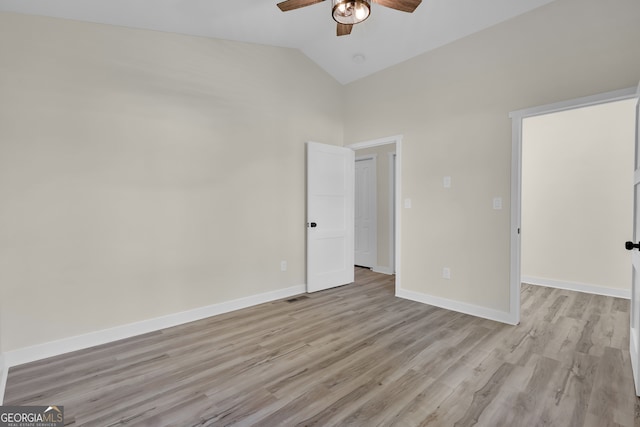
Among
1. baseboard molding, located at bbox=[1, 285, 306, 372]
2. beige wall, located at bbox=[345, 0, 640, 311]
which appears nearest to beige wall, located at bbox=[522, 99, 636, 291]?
beige wall, located at bbox=[345, 0, 640, 311]

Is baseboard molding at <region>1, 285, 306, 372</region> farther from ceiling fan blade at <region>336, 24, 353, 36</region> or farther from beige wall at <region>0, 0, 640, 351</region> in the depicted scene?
ceiling fan blade at <region>336, 24, 353, 36</region>

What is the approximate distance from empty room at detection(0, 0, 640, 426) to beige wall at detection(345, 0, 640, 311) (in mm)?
21

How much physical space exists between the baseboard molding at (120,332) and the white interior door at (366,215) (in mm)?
2367

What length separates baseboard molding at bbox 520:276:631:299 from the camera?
3.88 m

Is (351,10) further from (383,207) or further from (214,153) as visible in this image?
(383,207)

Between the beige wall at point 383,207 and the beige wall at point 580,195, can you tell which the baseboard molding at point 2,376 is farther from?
the beige wall at point 580,195

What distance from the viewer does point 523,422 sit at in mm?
1696

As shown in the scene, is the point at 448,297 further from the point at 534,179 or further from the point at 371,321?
the point at 534,179

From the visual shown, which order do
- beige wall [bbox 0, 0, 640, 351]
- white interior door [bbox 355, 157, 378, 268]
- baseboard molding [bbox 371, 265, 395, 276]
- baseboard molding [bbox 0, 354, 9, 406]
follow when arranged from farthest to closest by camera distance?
white interior door [bbox 355, 157, 378, 268] < baseboard molding [bbox 371, 265, 395, 276] < beige wall [bbox 0, 0, 640, 351] < baseboard molding [bbox 0, 354, 9, 406]

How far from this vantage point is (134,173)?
2.81 metres

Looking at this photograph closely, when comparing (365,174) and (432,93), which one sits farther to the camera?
(365,174)

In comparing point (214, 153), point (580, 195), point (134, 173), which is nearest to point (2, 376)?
point (134, 173)

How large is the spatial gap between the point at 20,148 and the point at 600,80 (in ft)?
15.1

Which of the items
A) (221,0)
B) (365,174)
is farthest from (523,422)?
(365,174)
